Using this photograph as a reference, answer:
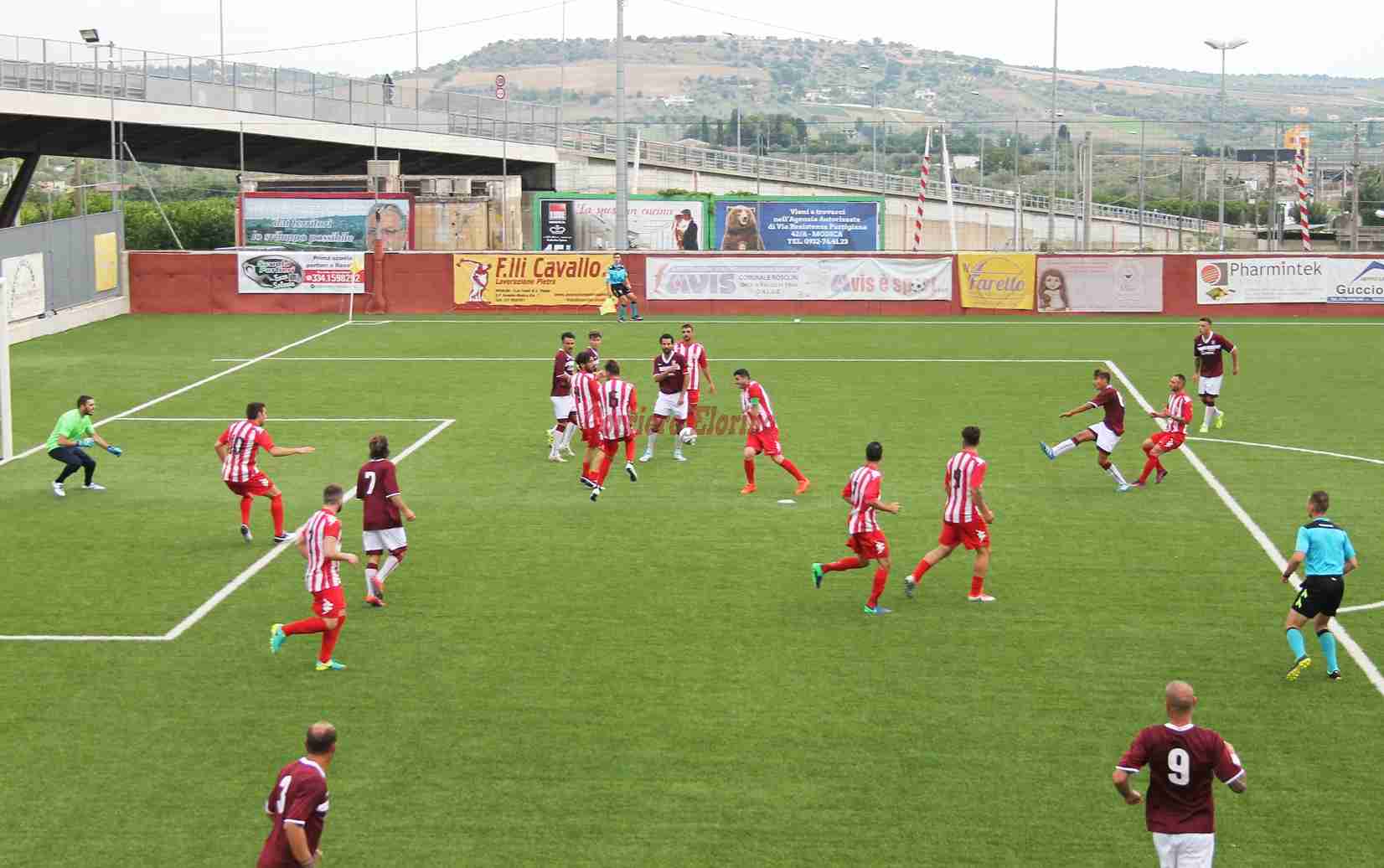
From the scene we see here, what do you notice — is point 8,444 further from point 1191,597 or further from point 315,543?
point 1191,597

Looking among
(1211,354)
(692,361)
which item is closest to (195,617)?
(692,361)

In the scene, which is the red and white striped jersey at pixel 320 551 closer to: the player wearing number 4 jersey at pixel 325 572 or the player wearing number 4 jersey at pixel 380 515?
the player wearing number 4 jersey at pixel 325 572

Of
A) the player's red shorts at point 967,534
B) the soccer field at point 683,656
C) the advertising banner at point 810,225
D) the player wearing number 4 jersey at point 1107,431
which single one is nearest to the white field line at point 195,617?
the soccer field at point 683,656

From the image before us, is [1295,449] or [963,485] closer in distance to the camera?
[963,485]

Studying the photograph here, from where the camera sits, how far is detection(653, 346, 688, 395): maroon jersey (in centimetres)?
2533

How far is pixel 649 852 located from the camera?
11.1 meters

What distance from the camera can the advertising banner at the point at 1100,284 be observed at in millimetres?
44969

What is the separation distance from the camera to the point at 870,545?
54.9 feet

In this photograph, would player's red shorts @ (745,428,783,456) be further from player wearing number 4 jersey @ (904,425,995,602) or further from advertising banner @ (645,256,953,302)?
advertising banner @ (645,256,953,302)

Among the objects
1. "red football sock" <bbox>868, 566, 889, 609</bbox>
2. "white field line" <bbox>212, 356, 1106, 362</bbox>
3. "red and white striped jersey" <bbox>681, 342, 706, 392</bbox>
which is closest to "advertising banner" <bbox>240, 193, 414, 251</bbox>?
"white field line" <bbox>212, 356, 1106, 362</bbox>

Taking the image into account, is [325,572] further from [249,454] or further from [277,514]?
[277,514]

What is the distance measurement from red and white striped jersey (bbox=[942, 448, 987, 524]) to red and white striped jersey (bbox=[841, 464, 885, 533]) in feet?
2.90

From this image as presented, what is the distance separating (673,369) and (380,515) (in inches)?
364

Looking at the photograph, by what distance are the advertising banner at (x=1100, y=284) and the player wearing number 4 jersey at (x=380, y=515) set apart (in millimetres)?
31594
